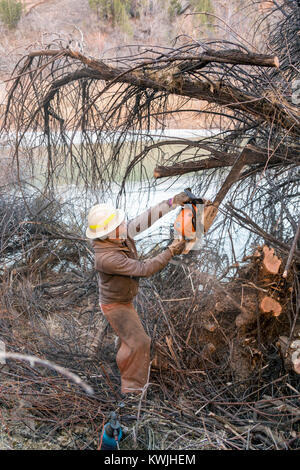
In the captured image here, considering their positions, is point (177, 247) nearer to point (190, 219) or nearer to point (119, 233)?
point (190, 219)

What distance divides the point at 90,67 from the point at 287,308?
2.63 metres

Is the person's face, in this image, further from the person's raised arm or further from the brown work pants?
the brown work pants

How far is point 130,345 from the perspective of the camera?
11.8 feet

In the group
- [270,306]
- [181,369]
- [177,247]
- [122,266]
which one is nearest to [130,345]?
[181,369]

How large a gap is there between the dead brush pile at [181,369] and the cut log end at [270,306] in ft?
0.10

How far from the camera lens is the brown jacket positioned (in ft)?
11.0

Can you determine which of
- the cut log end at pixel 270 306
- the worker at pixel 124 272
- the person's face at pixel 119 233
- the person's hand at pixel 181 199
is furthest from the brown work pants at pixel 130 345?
the cut log end at pixel 270 306

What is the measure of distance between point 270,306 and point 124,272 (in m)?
1.30

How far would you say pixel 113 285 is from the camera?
3.55 meters

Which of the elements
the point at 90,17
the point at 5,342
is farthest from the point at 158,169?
the point at 90,17

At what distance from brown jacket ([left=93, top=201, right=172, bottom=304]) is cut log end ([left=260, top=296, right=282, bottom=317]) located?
980 millimetres

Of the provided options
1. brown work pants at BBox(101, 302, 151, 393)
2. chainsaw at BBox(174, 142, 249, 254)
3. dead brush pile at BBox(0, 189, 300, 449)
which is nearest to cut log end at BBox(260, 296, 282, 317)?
dead brush pile at BBox(0, 189, 300, 449)

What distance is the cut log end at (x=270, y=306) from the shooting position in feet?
12.4

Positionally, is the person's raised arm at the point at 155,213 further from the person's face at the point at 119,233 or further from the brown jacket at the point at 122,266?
the person's face at the point at 119,233
